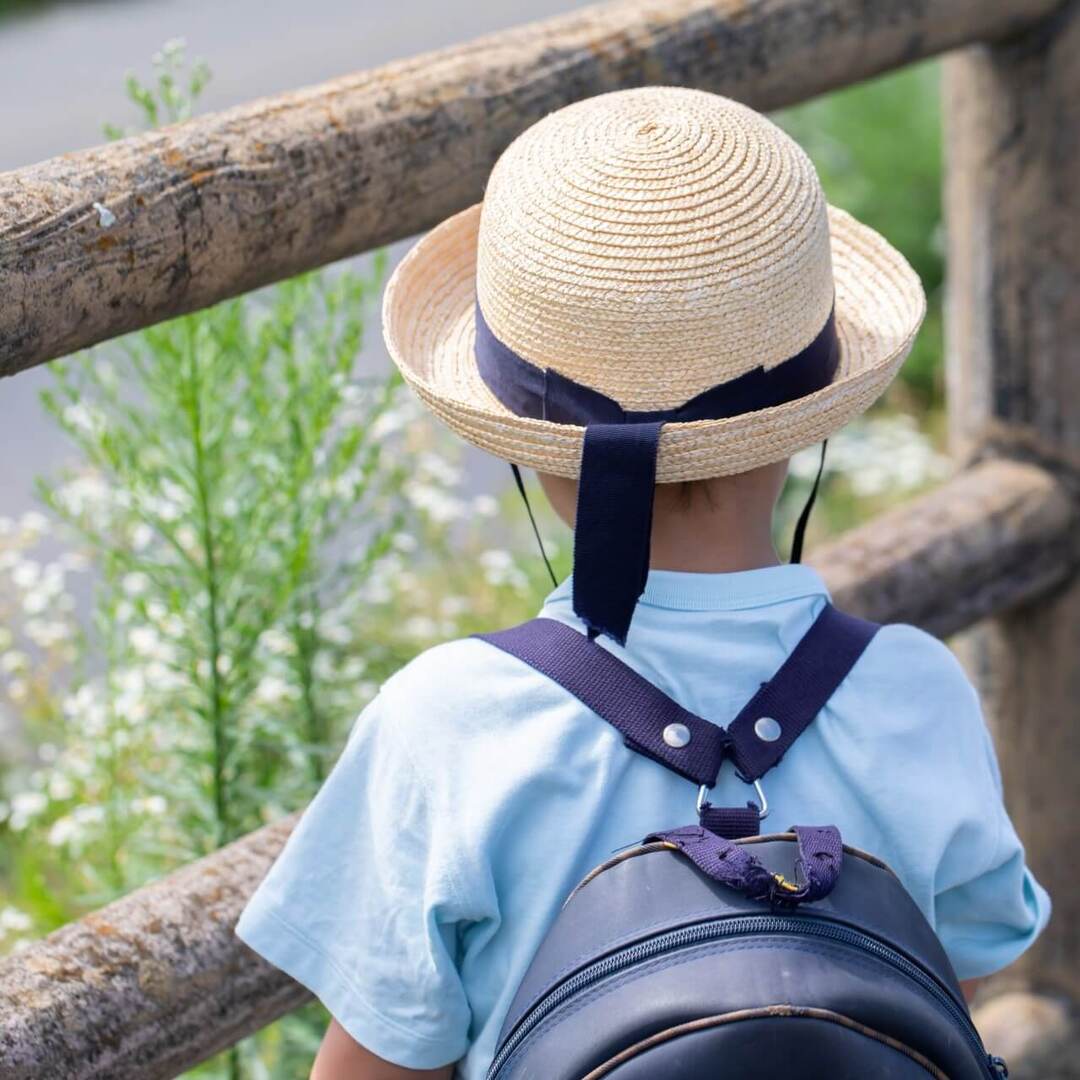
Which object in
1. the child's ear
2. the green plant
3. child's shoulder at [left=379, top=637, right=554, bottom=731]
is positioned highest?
the child's ear

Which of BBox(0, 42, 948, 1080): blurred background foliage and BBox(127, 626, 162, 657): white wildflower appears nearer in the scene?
BBox(0, 42, 948, 1080): blurred background foliage

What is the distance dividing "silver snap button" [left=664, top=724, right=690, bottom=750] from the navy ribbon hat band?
0.22 feet

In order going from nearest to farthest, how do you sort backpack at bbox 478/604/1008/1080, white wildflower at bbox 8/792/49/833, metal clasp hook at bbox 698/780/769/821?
1. backpack at bbox 478/604/1008/1080
2. metal clasp hook at bbox 698/780/769/821
3. white wildflower at bbox 8/792/49/833

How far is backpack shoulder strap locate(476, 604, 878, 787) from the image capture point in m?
1.06

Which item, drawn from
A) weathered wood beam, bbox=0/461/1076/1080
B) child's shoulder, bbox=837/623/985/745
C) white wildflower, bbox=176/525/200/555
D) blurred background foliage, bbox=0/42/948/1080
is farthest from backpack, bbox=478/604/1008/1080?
white wildflower, bbox=176/525/200/555

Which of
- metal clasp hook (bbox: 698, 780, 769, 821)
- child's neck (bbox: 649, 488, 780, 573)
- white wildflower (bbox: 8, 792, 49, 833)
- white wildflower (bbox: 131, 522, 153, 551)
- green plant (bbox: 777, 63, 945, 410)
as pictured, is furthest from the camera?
green plant (bbox: 777, 63, 945, 410)

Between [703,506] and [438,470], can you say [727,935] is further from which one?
[438,470]

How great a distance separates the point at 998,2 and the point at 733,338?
1.17 meters

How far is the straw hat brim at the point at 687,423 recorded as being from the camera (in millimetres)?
1074

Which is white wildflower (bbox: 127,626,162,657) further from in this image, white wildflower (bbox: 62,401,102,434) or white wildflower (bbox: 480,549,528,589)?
white wildflower (bbox: 480,549,528,589)

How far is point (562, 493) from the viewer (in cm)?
117

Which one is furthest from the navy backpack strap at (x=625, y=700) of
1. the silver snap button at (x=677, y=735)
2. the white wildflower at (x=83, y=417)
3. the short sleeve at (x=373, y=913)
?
the white wildflower at (x=83, y=417)

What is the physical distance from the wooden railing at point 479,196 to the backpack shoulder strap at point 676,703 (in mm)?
136

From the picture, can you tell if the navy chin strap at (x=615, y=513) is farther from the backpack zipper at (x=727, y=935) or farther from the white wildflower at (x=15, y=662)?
the white wildflower at (x=15, y=662)
